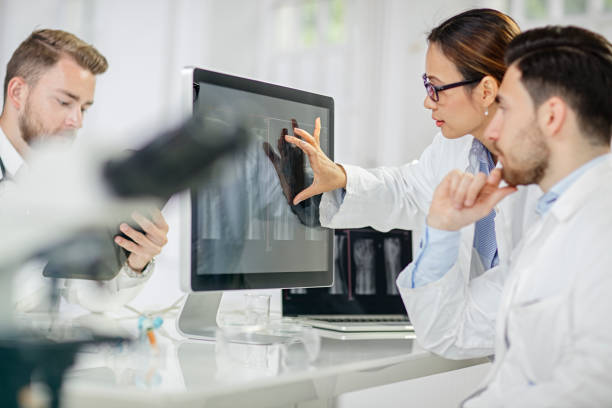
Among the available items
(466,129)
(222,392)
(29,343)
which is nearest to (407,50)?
(466,129)

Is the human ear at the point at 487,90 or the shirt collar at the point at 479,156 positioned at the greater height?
the human ear at the point at 487,90

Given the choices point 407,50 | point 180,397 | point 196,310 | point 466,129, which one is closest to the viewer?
point 180,397

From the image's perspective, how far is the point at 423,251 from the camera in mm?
1277

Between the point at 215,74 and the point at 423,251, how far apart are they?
1.83 ft

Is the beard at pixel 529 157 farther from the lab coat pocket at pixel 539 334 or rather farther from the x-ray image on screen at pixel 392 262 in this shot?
the x-ray image on screen at pixel 392 262

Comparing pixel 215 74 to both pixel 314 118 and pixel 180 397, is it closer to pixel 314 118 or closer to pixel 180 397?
pixel 314 118

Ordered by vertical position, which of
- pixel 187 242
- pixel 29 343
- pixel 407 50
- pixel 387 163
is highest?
pixel 407 50

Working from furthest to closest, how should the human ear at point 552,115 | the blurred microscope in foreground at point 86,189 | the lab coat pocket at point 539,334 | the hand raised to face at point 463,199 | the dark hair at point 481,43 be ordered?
the dark hair at point 481,43 < the hand raised to face at point 463,199 < the human ear at point 552,115 < the lab coat pocket at point 539,334 < the blurred microscope in foreground at point 86,189

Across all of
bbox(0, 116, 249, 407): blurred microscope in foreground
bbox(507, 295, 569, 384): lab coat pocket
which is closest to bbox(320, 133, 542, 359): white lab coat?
bbox(507, 295, 569, 384): lab coat pocket

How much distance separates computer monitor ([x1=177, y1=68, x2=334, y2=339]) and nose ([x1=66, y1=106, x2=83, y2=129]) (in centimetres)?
104

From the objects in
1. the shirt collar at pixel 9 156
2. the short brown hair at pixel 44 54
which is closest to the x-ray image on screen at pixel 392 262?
the shirt collar at pixel 9 156

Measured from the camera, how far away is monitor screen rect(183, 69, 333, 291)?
1.25 metres

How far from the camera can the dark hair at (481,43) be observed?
1.61 metres

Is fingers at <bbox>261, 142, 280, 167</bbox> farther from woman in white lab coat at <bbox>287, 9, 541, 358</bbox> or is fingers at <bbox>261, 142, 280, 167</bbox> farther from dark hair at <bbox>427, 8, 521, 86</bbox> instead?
dark hair at <bbox>427, 8, 521, 86</bbox>
